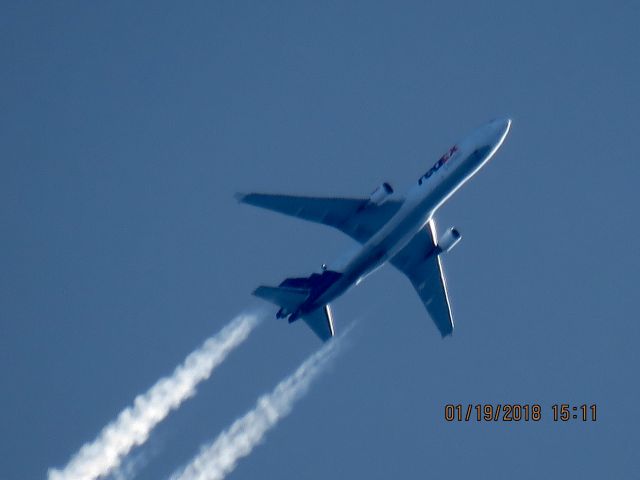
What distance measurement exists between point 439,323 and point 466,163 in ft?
48.8

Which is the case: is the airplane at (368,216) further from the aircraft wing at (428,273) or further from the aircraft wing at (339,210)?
the aircraft wing at (428,273)

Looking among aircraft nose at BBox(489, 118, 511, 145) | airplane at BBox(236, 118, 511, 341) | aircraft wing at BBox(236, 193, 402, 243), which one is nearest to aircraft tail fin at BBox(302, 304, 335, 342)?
airplane at BBox(236, 118, 511, 341)

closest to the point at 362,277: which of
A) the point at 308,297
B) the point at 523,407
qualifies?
the point at 308,297

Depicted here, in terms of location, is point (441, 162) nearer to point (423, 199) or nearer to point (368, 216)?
point (423, 199)

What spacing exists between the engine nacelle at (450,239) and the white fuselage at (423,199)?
4.52m

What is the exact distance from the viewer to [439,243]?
83.8 m

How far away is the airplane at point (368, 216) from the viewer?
77.7 m

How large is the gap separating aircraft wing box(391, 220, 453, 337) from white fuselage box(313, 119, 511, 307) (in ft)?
18.4

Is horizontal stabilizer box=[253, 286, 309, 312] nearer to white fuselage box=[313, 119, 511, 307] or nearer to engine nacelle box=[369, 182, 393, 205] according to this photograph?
white fuselage box=[313, 119, 511, 307]

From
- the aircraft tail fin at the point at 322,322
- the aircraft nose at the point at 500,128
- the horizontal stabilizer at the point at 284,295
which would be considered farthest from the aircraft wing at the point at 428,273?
the horizontal stabilizer at the point at 284,295

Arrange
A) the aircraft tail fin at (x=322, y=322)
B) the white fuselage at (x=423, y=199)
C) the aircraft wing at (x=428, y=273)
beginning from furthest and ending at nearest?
the aircraft wing at (x=428, y=273)
the aircraft tail fin at (x=322, y=322)
the white fuselage at (x=423, y=199)

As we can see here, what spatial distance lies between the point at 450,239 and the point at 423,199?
6168 millimetres

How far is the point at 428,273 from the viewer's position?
8675 centimetres

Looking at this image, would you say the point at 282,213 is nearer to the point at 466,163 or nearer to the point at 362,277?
the point at 362,277
